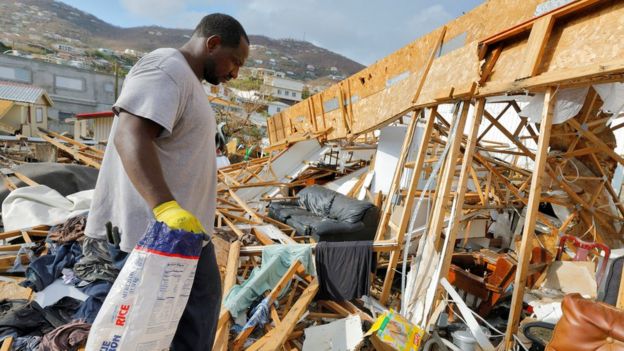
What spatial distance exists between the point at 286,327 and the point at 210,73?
2355 mm

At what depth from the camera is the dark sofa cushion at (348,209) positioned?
612 centimetres

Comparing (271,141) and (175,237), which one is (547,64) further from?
(271,141)

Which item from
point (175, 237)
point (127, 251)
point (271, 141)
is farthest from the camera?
point (271, 141)

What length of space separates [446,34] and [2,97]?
24.0 m

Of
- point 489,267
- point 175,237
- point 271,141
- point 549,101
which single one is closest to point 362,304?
point 489,267

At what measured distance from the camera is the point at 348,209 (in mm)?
6293

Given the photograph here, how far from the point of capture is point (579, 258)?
381cm

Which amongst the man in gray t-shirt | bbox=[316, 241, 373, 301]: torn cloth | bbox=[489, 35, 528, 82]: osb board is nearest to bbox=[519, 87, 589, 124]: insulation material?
bbox=[489, 35, 528, 82]: osb board

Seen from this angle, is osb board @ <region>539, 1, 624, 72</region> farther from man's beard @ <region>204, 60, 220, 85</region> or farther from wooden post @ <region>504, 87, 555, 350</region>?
man's beard @ <region>204, 60, 220, 85</region>

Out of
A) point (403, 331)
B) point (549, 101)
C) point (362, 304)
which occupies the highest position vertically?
point (549, 101)

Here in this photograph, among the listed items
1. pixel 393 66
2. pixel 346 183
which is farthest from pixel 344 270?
pixel 346 183

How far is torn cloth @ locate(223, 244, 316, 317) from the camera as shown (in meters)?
3.22

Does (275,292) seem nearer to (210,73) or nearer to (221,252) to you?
(221,252)

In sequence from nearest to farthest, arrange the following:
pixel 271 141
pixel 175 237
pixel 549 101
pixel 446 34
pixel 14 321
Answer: pixel 175 237 → pixel 14 321 → pixel 549 101 → pixel 446 34 → pixel 271 141
